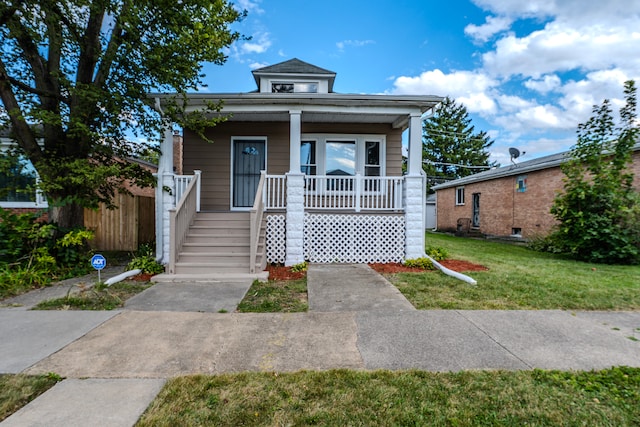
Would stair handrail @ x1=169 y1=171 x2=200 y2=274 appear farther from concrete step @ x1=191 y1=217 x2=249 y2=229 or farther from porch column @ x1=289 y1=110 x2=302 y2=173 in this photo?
porch column @ x1=289 y1=110 x2=302 y2=173

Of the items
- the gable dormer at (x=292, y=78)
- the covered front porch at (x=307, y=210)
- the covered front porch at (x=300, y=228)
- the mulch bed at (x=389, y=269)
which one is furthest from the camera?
the gable dormer at (x=292, y=78)

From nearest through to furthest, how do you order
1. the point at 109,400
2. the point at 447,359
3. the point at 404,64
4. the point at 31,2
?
the point at 109,400, the point at 447,359, the point at 31,2, the point at 404,64

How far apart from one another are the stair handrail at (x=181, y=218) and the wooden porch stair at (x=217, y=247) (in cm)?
14

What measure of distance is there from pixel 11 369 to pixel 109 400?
3.96 feet

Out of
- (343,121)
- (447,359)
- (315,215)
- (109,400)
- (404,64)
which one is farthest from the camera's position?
(404,64)

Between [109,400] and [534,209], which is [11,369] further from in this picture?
[534,209]

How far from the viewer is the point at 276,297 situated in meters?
4.91

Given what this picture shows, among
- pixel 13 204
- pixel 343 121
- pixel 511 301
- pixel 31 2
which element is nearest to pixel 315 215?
pixel 343 121

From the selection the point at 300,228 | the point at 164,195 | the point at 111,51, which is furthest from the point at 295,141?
the point at 111,51

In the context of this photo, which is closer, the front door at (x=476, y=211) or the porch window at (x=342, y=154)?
the porch window at (x=342, y=154)

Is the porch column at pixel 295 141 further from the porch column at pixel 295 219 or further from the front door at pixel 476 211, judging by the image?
the front door at pixel 476 211

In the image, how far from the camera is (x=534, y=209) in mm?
13438

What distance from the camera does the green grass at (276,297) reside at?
4344 millimetres

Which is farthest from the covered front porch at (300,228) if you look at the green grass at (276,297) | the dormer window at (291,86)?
the dormer window at (291,86)
